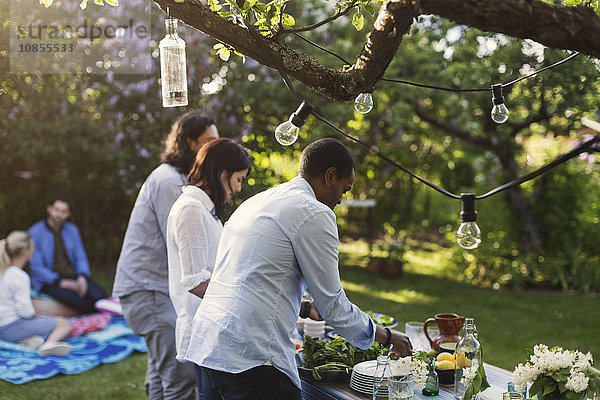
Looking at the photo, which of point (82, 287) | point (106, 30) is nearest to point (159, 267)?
point (82, 287)

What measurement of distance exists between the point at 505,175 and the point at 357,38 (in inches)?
95.5

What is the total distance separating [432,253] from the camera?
9062mm

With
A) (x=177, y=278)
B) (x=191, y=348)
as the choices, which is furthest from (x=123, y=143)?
(x=191, y=348)

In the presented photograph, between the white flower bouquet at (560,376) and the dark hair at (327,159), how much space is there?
2.66 ft

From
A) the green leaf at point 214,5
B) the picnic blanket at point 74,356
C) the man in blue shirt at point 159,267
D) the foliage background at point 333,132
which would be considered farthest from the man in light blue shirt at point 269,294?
the foliage background at point 333,132

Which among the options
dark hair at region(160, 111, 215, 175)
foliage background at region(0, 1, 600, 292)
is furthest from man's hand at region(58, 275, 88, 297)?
dark hair at region(160, 111, 215, 175)

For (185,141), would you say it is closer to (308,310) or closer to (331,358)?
(308,310)

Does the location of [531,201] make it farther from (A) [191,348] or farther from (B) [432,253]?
(A) [191,348]

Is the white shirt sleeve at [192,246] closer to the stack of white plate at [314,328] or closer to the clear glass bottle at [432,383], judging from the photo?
the stack of white plate at [314,328]

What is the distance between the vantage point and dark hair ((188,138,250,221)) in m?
2.50

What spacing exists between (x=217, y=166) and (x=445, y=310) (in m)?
4.06

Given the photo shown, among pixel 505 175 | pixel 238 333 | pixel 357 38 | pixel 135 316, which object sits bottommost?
pixel 135 316

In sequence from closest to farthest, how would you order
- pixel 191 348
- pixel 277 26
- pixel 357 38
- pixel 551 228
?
pixel 277 26 → pixel 191 348 → pixel 551 228 → pixel 357 38

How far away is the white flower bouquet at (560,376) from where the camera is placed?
1.69 m
